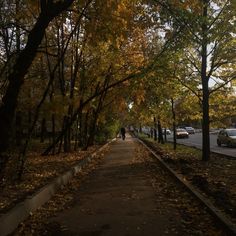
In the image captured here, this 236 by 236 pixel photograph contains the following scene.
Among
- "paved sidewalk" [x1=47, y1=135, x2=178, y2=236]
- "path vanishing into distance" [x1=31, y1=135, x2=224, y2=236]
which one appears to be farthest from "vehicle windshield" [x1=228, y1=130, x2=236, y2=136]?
"paved sidewalk" [x1=47, y1=135, x2=178, y2=236]

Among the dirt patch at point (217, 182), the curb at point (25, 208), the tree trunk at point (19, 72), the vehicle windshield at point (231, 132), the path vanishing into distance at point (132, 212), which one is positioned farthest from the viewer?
the vehicle windshield at point (231, 132)

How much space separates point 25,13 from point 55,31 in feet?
21.0

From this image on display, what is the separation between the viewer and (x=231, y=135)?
3612 centimetres

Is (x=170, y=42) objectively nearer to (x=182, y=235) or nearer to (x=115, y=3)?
(x=115, y=3)

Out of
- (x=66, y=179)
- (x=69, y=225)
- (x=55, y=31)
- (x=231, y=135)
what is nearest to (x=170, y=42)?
(x=66, y=179)

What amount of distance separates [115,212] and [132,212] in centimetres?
33

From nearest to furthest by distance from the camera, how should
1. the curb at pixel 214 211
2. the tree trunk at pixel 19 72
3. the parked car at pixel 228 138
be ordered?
the curb at pixel 214 211 → the tree trunk at pixel 19 72 → the parked car at pixel 228 138

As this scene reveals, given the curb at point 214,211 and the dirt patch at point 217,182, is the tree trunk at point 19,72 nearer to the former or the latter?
the curb at point 214,211

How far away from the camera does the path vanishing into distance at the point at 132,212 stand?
739 centimetres

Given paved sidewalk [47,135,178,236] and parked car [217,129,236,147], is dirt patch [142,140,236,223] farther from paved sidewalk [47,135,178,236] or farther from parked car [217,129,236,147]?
parked car [217,129,236,147]

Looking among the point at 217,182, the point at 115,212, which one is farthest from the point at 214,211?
the point at 217,182

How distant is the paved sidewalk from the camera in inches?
292

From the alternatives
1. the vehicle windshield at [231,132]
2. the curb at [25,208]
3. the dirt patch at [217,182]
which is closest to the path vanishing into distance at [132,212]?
the dirt patch at [217,182]

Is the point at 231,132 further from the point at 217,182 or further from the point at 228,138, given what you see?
the point at 217,182
